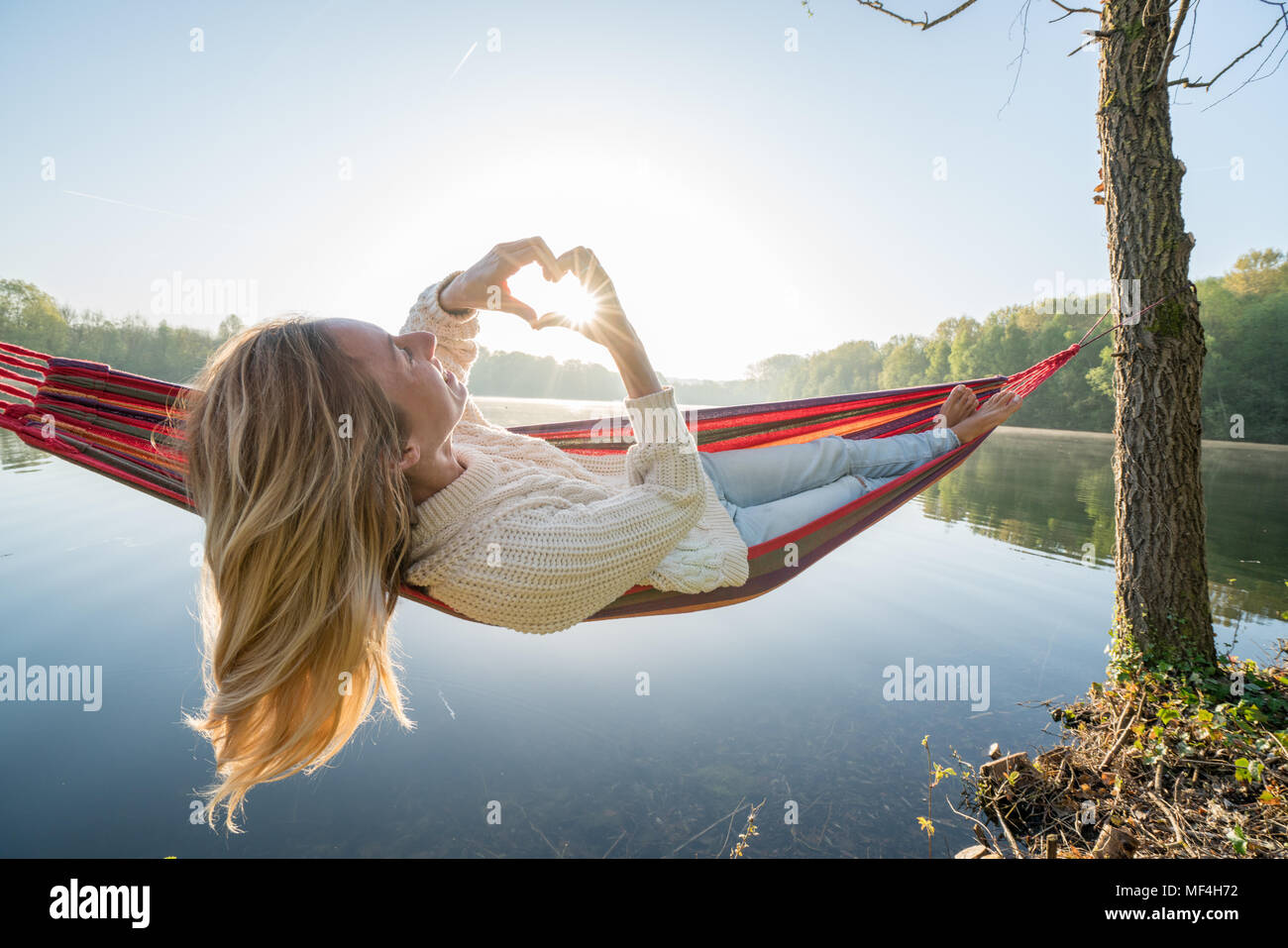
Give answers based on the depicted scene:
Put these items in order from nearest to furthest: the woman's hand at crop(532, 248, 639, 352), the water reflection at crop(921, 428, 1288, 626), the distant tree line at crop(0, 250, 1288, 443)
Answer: the woman's hand at crop(532, 248, 639, 352), the water reflection at crop(921, 428, 1288, 626), the distant tree line at crop(0, 250, 1288, 443)

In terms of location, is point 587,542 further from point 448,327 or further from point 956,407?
point 956,407

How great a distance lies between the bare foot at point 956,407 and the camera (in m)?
2.36

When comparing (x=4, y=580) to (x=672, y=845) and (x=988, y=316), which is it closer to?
(x=672, y=845)

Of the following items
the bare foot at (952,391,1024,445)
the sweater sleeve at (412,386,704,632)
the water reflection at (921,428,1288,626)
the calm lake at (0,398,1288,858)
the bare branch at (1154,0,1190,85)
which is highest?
the bare branch at (1154,0,1190,85)

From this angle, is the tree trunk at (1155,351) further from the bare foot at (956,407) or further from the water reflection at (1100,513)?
the water reflection at (1100,513)

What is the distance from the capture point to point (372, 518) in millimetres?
1186

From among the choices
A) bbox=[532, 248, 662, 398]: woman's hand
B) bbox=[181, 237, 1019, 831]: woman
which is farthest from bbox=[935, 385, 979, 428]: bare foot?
bbox=[532, 248, 662, 398]: woman's hand

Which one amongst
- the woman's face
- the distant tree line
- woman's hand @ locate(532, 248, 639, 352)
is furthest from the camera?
the distant tree line

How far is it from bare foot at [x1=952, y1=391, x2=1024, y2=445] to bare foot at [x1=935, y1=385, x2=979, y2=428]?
0.03 m

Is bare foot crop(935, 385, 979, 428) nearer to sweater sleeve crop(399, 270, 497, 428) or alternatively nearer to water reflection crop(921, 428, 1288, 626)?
sweater sleeve crop(399, 270, 497, 428)

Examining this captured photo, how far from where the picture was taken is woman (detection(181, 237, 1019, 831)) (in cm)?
112
